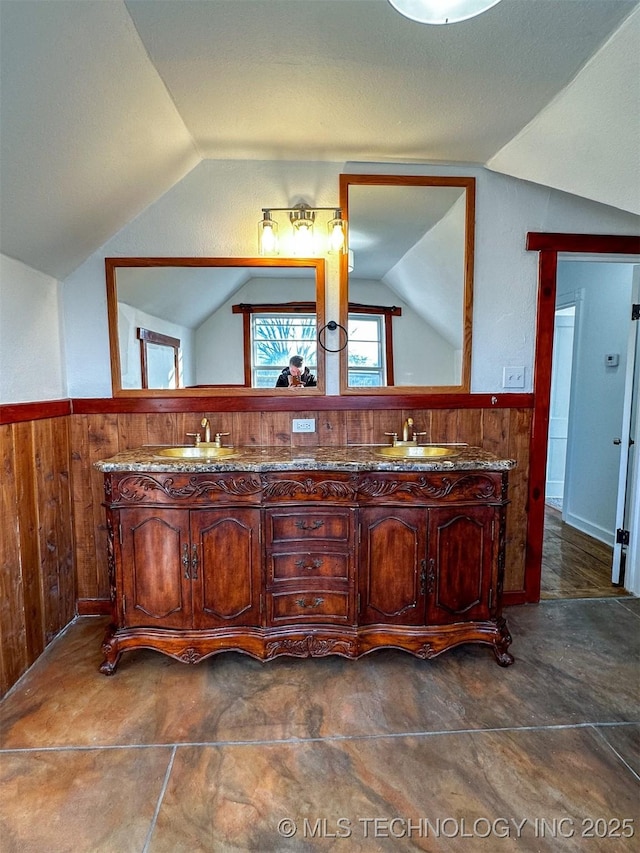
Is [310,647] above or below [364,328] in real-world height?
below

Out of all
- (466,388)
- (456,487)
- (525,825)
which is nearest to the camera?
(525,825)

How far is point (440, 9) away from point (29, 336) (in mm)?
2033

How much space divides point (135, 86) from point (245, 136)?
0.61 metres

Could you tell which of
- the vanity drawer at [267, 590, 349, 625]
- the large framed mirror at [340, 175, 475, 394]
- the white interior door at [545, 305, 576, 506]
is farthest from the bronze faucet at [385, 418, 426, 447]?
the white interior door at [545, 305, 576, 506]

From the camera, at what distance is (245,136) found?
7.05ft

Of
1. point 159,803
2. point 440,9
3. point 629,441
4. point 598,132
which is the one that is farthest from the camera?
point 629,441

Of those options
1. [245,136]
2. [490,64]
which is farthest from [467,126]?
[245,136]

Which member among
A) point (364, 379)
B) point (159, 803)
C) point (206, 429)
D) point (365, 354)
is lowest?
point (159, 803)

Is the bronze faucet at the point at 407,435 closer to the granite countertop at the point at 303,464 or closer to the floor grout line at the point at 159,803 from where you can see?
the granite countertop at the point at 303,464

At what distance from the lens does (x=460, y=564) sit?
2039 mm

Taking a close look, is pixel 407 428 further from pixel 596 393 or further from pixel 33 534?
pixel 596 393

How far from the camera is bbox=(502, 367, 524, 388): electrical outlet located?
2.56 metres

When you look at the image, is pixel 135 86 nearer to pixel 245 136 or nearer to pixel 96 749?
pixel 245 136

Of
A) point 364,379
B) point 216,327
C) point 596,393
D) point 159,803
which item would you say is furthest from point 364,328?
point 596,393
